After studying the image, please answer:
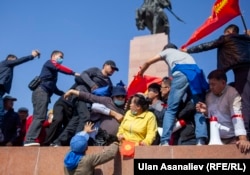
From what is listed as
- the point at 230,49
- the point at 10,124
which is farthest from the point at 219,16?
the point at 10,124

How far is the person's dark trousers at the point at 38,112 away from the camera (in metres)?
5.62

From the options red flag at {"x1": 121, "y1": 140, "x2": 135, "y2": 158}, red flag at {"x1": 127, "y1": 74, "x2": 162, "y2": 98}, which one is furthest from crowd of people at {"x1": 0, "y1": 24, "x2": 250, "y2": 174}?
red flag at {"x1": 127, "y1": 74, "x2": 162, "y2": 98}

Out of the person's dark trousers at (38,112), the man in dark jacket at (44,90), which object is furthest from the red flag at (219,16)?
the person's dark trousers at (38,112)

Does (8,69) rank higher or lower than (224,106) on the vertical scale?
higher

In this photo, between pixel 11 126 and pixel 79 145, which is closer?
pixel 79 145

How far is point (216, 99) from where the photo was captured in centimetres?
446

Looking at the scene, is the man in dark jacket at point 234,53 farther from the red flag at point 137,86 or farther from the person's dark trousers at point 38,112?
the person's dark trousers at point 38,112

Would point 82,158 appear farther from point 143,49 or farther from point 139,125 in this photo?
point 143,49

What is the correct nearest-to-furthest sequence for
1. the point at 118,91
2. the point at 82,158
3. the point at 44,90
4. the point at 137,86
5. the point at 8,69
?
the point at 82,158
the point at 118,91
the point at 44,90
the point at 137,86
the point at 8,69

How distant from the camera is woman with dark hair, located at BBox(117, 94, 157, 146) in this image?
182 inches

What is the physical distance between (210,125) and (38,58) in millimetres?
3334

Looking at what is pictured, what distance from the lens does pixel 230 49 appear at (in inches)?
199

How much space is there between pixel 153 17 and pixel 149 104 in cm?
623

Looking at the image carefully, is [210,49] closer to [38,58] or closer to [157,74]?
[38,58]
